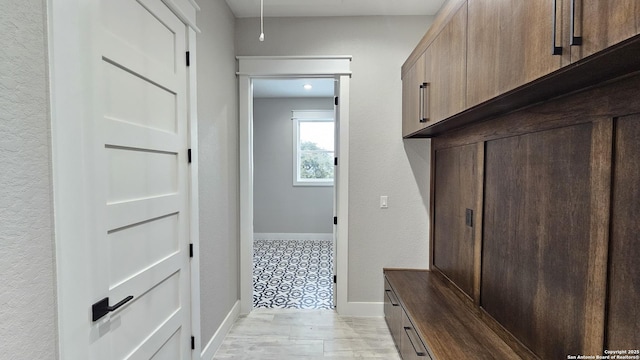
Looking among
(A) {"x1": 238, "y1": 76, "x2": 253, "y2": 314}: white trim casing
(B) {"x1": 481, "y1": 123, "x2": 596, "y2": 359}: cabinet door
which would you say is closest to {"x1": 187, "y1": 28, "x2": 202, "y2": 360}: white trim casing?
(A) {"x1": 238, "y1": 76, "x2": 253, "y2": 314}: white trim casing

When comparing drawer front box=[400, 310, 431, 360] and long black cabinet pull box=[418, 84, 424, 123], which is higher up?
long black cabinet pull box=[418, 84, 424, 123]

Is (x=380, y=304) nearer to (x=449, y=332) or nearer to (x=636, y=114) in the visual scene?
(x=449, y=332)

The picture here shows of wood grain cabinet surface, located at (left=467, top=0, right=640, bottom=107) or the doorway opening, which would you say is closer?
wood grain cabinet surface, located at (left=467, top=0, right=640, bottom=107)

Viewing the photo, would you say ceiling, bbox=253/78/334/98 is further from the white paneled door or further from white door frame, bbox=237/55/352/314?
the white paneled door

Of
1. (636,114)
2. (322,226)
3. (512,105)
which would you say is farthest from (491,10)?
(322,226)

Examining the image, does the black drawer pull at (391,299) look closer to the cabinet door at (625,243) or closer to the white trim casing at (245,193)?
the white trim casing at (245,193)

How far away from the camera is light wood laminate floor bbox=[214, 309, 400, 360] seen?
2338 mm

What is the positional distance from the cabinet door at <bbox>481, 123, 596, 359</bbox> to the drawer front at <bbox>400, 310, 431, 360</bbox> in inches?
18.2

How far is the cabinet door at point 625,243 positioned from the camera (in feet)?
3.16

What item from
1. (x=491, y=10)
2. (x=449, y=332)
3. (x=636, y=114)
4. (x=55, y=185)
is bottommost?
(x=449, y=332)

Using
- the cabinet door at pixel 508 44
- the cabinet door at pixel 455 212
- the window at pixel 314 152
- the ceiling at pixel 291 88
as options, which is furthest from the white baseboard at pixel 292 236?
the cabinet door at pixel 508 44

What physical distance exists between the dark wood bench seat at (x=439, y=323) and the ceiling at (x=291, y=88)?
338 centimetres

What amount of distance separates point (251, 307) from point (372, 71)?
2.66 metres

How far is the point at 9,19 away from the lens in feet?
2.59
